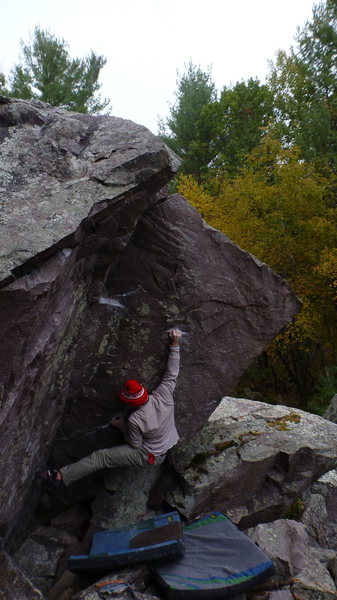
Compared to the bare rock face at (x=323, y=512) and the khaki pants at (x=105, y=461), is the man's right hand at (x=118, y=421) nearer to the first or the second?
the khaki pants at (x=105, y=461)

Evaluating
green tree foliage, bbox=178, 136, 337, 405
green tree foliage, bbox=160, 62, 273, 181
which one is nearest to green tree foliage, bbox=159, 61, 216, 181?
green tree foliage, bbox=160, 62, 273, 181

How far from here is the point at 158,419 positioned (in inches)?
221

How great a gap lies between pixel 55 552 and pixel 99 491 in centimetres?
85

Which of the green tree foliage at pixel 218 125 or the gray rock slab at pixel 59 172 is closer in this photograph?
the gray rock slab at pixel 59 172

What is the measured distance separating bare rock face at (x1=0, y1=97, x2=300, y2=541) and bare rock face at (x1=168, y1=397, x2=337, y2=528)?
1.99ft

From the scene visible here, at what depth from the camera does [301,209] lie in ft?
53.1

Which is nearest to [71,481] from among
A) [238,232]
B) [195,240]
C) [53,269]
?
[53,269]

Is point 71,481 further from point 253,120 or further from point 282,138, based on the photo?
point 253,120

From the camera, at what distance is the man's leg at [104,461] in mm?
5602

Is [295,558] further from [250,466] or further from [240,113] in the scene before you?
[240,113]

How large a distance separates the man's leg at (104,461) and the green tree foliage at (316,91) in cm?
1534

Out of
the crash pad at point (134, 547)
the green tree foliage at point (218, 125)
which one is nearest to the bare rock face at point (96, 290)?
the crash pad at point (134, 547)

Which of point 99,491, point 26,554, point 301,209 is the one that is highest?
point 301,209

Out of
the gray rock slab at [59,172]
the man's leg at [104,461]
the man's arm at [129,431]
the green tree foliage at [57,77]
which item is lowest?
the man's leg at [104,461]
